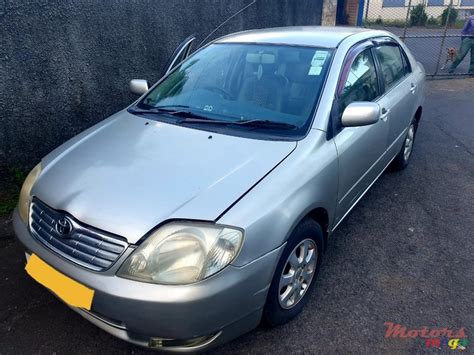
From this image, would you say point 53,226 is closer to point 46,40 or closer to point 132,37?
point 46,40

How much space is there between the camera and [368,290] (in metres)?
2.44

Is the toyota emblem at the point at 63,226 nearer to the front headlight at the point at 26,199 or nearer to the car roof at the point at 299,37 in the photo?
the front headlight at the point at 26,199

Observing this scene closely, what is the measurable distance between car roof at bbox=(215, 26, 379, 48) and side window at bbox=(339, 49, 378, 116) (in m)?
0.22

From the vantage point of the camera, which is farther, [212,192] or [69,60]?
[69,60]

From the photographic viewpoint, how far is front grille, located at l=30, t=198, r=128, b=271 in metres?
1.64

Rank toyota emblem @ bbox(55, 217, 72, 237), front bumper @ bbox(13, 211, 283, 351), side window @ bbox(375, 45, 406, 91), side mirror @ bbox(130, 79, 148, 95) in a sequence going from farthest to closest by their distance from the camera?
side window @ bbox(375, 45, 406, 91), side mirror @ bbox(130, 79, 148, 95), toyota emblem @ bbox(55, 217, 72, 237), front bumper @ bbox(13, 211, 283, 351)

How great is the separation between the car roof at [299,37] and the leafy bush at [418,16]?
2246 centimetres

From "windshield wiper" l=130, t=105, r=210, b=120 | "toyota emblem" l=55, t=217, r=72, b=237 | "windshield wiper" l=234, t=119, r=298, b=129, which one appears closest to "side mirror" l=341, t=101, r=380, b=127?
"windshield wiper" l=234, t=119, r=298, b=129

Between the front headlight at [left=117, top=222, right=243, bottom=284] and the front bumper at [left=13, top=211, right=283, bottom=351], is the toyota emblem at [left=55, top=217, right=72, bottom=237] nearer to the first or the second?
the front bumper at [left=13, top=211, right=283, bottom=351]

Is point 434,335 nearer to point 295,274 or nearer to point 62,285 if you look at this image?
point 295,274

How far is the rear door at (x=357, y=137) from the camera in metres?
2.40

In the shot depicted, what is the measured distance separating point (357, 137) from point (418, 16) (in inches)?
928

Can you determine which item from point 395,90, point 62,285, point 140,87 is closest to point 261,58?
point 140,87

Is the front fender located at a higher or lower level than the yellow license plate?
higher
